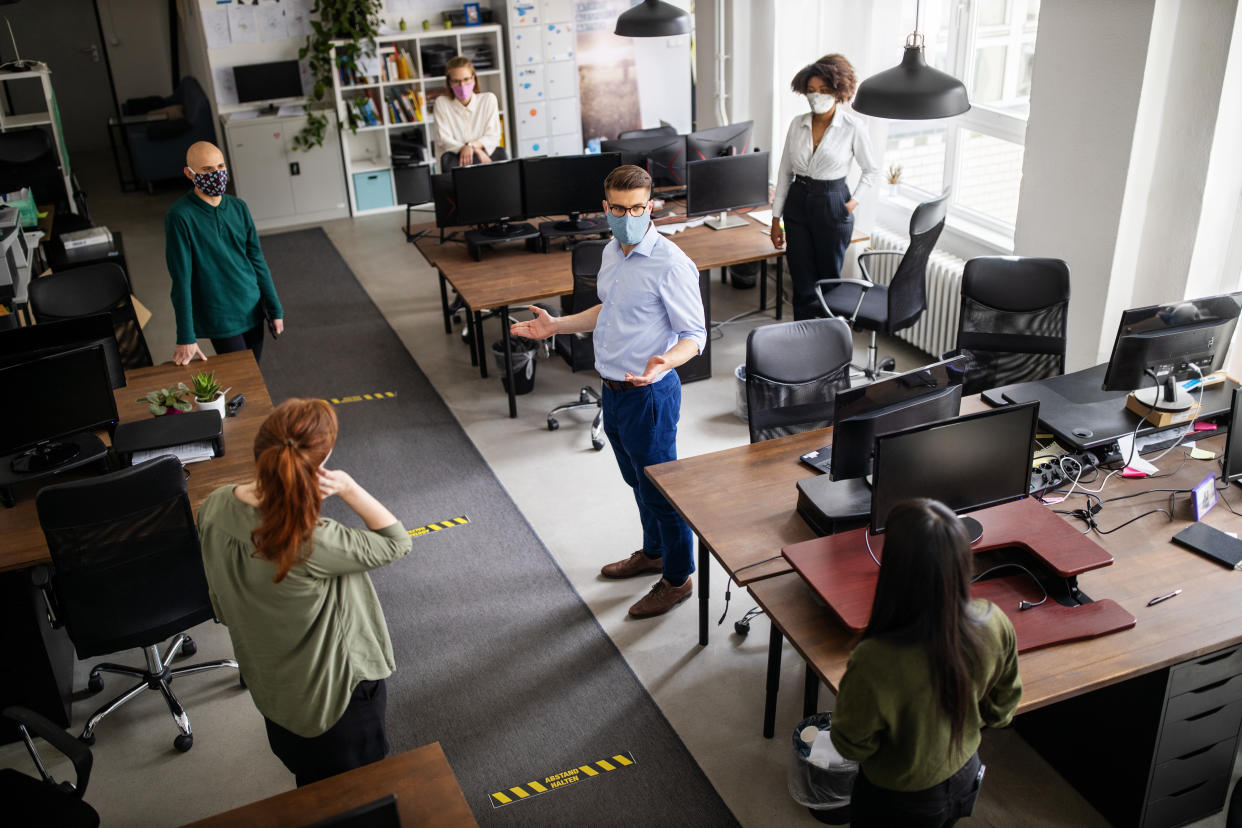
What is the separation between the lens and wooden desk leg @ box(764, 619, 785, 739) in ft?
11.8

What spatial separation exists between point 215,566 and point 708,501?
1.81 m

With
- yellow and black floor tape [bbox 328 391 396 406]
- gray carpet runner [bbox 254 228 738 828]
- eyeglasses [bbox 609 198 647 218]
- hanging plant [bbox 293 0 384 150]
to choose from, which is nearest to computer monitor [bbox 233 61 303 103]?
hanging plant [bbox 293 0 384 150]

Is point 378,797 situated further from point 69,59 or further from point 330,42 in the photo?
point 69,59

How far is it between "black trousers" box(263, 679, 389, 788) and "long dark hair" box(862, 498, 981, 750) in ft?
4.75

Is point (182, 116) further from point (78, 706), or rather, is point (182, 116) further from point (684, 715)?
point (684, 715)

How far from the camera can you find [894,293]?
19.0 ft

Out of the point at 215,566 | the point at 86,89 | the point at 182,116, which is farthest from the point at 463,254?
the point at 86,89

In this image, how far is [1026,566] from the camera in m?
3.31

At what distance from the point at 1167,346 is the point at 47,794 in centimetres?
408

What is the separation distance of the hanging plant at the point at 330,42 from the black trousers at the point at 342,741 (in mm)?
8250

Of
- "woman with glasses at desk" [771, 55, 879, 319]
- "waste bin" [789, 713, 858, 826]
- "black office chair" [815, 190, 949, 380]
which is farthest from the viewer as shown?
"woman with glasses at desk" [771, 55, 879, 319]

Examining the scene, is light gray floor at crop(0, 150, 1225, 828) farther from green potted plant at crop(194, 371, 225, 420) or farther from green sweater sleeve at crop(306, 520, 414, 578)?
green sweater sleeve at crop(306, 520, 414, 578)

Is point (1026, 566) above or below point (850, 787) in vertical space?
above

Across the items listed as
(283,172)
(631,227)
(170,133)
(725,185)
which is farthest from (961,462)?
(170,133)
